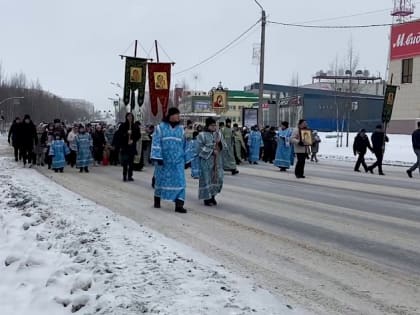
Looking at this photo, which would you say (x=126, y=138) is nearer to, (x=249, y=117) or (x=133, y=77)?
(x=133, y=77)

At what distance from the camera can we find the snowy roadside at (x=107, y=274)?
16.6 feet

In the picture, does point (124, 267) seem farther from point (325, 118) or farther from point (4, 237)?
point (325, 118)

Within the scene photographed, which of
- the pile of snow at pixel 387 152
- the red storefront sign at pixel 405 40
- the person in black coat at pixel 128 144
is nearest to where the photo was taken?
the person in black coat at pixel 128 144

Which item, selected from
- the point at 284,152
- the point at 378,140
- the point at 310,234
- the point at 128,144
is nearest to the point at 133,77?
the point at 128,144

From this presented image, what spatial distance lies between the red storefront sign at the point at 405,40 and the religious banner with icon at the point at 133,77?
38.6m

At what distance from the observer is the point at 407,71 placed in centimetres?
5578

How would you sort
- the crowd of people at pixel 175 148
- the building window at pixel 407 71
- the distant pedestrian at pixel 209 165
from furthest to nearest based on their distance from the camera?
1. the building window at pixel 407 71
2. the distant pedestrian at pixel 209 165
3. the crowd of people at pixel 175 148

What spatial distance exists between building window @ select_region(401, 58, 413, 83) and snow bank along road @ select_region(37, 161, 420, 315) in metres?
41.9

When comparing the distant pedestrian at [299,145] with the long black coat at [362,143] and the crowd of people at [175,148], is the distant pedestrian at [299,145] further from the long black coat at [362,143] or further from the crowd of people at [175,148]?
the long black coat at [362,143]

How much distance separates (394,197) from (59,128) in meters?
12.3

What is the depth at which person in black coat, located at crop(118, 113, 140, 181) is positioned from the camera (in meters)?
17.0

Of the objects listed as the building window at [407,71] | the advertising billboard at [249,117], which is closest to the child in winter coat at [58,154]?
the advertising billboard at [249,117]

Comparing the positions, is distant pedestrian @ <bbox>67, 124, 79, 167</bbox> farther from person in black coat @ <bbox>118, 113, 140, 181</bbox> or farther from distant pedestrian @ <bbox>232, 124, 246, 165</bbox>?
distant pedestrian @ <bbox>232, 124, 246, 165</bbox>

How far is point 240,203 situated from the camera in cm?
1226
